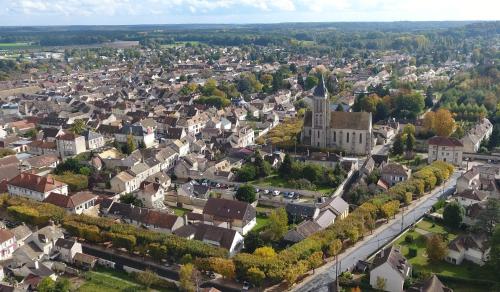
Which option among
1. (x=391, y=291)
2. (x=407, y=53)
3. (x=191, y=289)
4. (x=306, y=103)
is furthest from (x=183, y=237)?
(x=407, y=53)

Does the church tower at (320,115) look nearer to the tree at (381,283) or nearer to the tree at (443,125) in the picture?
the tree at (443,125)

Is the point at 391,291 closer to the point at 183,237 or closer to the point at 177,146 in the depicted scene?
the point at 183,237

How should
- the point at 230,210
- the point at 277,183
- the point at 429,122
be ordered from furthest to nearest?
the point at 429,122
the point at 277,183
the point at 230,210

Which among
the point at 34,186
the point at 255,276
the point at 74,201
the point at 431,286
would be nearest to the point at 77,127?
the point at 34,186

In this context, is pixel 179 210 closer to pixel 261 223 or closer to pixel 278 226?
pixel 261 223

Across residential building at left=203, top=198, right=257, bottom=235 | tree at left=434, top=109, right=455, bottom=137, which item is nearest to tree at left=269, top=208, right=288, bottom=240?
residential building at left=203, top=198, right=257, bottom=235
